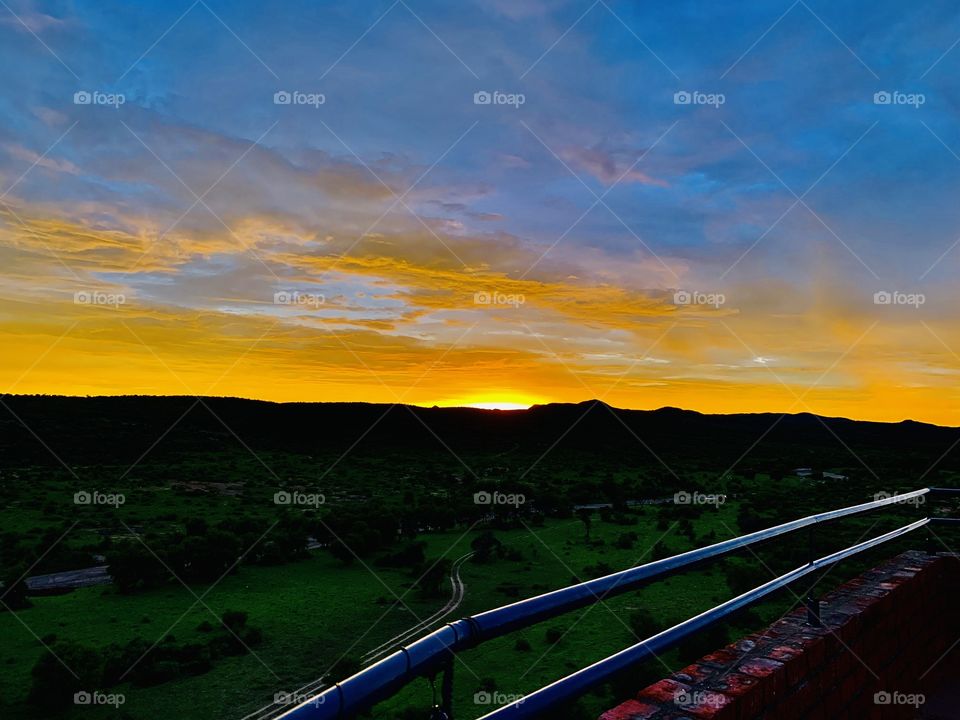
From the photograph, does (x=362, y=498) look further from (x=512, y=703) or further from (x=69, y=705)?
(x=512, y=703)

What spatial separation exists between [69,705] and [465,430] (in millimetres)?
80270

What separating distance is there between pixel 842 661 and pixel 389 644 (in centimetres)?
3257

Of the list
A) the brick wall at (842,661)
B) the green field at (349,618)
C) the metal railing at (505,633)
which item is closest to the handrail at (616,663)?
the metal railing at (505,633)

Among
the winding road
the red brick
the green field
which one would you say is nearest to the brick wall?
the red brick

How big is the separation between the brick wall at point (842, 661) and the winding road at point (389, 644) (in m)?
15.3

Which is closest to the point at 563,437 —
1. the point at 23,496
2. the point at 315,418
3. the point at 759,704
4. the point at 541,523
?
the point at 315,418

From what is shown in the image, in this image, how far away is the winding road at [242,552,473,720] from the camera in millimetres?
25086

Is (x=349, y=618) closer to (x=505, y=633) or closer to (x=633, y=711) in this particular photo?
(x=633, y=711)

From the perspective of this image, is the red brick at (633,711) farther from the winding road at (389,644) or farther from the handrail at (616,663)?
the winding road at (389,644)

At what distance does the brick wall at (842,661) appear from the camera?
230 centimetres

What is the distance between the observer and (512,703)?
1231 millimetres

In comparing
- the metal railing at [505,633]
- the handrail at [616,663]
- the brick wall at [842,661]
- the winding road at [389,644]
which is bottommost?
the winding road at [389,644]

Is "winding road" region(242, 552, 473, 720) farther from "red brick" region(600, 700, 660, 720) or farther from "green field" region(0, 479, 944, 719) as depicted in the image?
"red brick" region(600, 700, 660, 720)

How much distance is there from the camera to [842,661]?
3.15m
